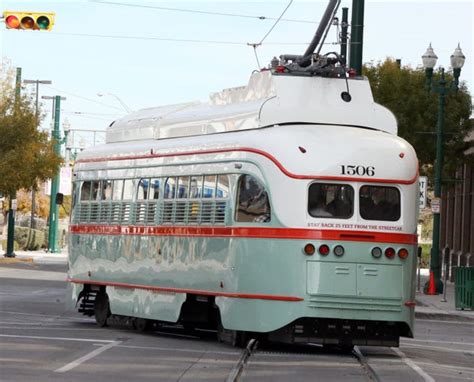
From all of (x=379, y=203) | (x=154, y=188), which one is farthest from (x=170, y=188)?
(x=379, y=203)

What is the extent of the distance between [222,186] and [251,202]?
0.75m

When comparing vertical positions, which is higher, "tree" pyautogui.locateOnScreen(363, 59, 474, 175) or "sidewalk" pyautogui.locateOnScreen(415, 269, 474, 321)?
"tree" pyautogui.locateOnScreen(363, 59, 474, 175)

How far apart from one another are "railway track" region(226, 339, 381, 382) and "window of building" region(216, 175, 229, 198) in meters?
2.13

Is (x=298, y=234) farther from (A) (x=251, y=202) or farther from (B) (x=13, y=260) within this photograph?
(B) (x=13, y=260)

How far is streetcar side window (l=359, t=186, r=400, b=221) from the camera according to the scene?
1872 centimetres

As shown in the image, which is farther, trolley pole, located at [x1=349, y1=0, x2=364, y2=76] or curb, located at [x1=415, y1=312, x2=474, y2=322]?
curb, located at [x1=415, y1=312, x2=474, y2=322]

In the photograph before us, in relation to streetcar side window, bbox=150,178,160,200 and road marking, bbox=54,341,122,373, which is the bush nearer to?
streetcar side window, bbox=150,178,160,200

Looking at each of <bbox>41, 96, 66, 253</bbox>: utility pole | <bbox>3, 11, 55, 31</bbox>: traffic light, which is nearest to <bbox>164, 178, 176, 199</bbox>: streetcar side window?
<bbox>3, 11, 55, 31</bbox>: traffic light

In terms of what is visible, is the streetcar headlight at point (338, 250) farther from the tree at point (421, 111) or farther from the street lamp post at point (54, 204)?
the street lamp post at point (54, 204)

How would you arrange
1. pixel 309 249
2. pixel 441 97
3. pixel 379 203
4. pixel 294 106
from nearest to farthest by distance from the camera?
pixel 309 249 → pixel 379 203 → pixel 294 106 → pixel 441 97

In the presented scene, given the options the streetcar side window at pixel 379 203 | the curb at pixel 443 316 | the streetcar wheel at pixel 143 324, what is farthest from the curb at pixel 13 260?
the streetcar side window at pixel 379 203

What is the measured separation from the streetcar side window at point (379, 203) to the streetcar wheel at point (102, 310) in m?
6.27

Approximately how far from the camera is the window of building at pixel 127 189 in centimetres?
2256

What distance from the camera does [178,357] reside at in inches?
700
